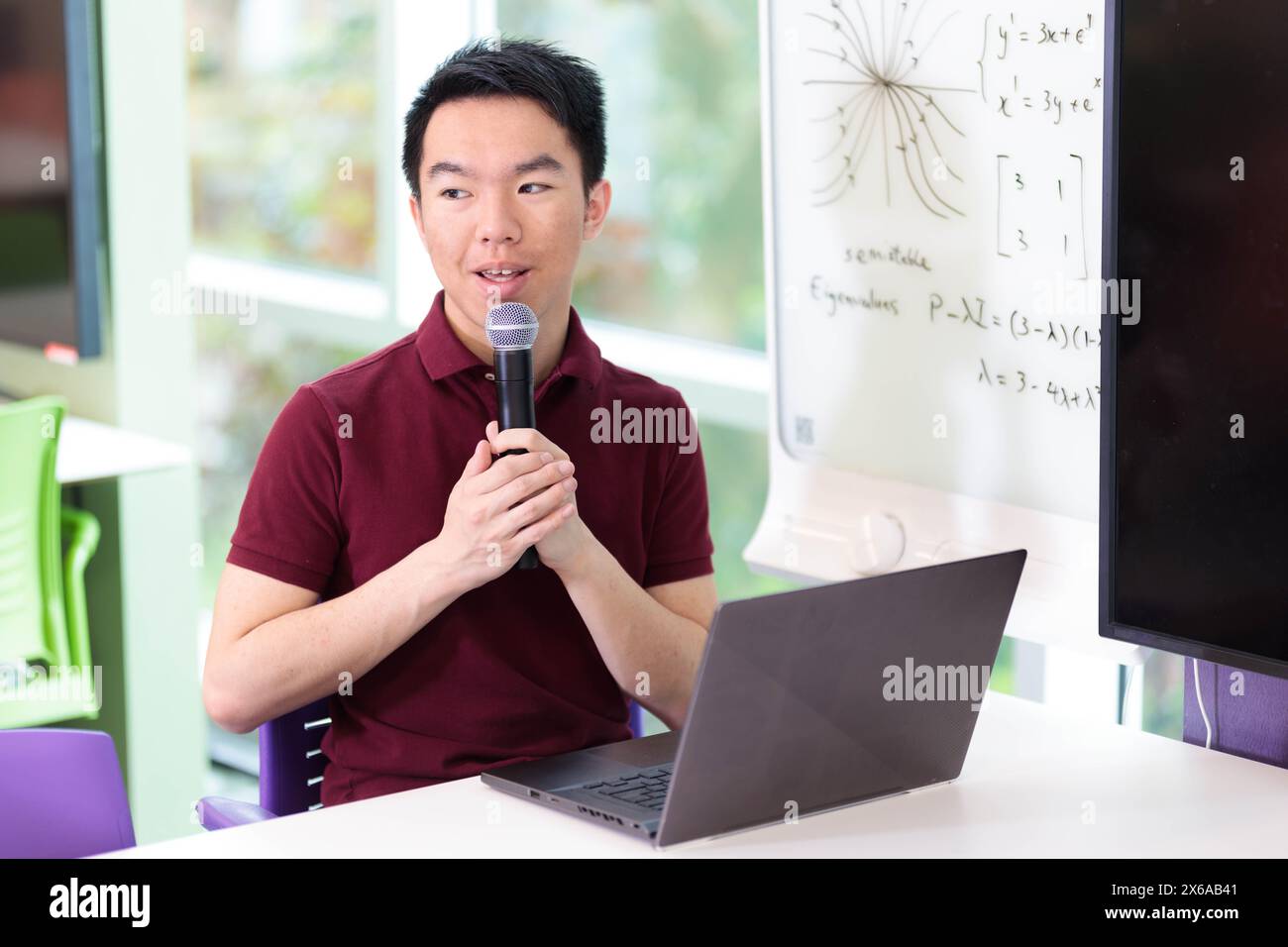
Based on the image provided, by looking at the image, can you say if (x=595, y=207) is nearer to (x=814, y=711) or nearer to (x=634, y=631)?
(x=634, y=631)

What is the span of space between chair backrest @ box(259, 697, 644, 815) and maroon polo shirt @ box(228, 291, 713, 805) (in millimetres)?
37

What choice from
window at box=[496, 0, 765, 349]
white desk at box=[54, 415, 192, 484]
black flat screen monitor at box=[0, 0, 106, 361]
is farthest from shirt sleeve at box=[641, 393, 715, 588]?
black flat screen monitor at box=[0, 0, 106, 361]

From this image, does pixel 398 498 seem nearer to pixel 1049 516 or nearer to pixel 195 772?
pixel 1049 516

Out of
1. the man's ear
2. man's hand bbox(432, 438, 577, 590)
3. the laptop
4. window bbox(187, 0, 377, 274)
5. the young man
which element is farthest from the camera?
window bbox(187, 0, 377, 274)

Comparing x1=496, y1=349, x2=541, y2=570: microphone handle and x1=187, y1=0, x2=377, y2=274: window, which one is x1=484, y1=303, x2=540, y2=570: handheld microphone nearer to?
x1=496, y1=349, x2=541, y2=570: microphone handle

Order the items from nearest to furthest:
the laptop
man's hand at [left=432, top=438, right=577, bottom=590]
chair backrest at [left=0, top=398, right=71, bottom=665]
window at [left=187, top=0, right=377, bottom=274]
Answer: the laptop < man's hand at [left=432, top=438, right=577, bottom=590] < chair backrest at [left=0, top=398, right=71, bottom=665] < window at [left=187, top=0, right=377, bottom=274]

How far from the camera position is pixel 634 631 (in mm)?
1744

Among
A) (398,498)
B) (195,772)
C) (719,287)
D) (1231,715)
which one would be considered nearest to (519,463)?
(398,498)

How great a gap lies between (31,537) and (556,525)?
1.40 m

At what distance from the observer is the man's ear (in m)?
1.85

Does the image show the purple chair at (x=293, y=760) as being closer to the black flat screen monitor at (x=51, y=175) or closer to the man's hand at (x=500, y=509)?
the man's hand at (x=500, y=509)

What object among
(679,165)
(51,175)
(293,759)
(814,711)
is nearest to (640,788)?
(814,711)

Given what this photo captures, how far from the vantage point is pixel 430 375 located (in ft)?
5.88
